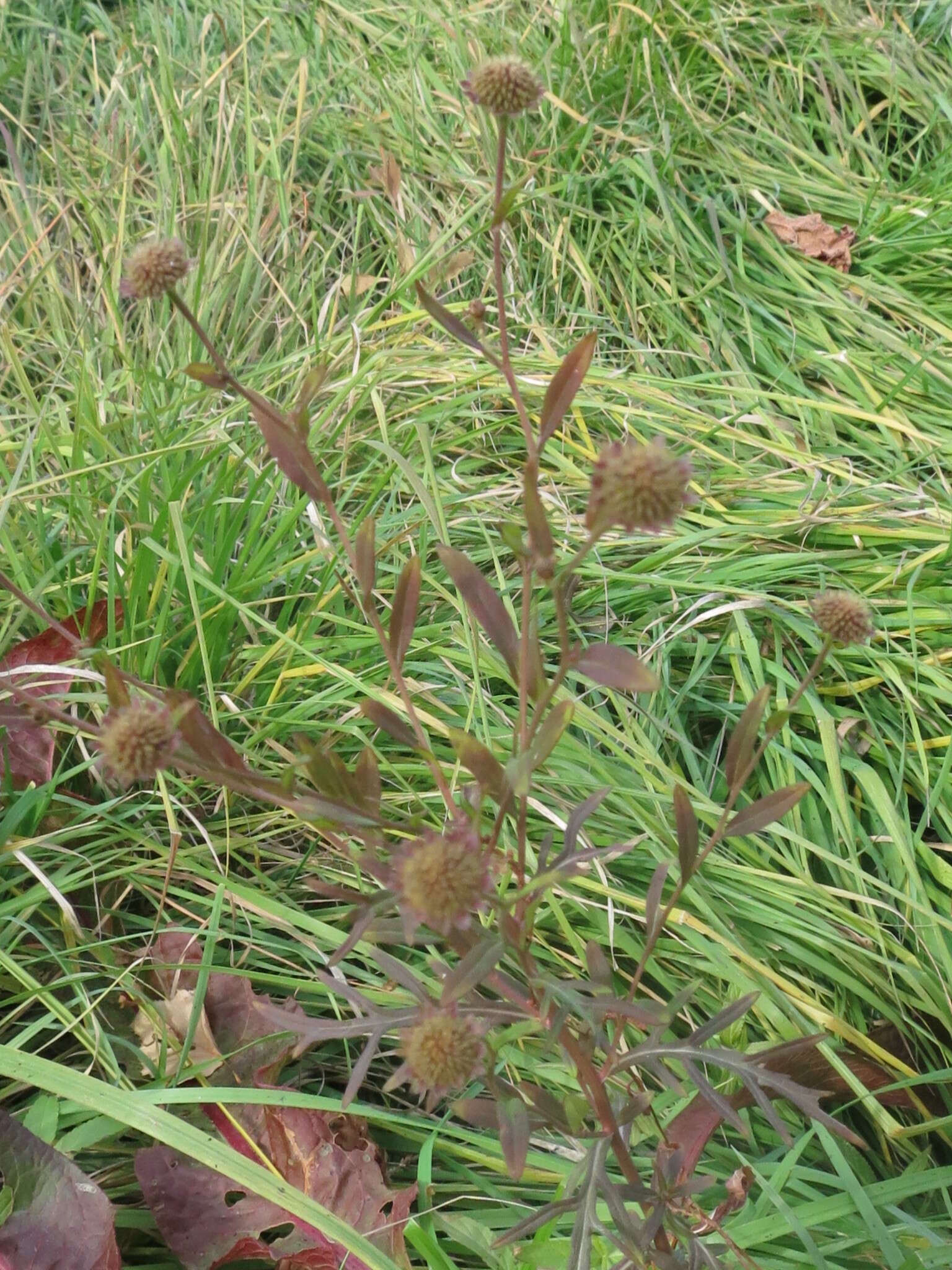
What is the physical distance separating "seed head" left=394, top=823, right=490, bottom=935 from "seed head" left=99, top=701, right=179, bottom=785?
0.49ft

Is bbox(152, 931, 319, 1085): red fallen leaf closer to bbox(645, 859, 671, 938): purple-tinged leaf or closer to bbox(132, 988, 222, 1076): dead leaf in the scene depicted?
bbox(132, 988, 222, 1076): dead leaf

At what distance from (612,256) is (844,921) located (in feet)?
4.85

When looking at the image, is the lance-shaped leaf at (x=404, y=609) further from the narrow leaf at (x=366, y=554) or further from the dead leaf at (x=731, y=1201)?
the dead leaf at (x=731, y=1201)

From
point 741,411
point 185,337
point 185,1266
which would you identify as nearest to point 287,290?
point 185,337

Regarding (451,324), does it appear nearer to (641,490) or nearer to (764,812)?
(641,490)

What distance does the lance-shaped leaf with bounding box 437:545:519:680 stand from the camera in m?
0.70

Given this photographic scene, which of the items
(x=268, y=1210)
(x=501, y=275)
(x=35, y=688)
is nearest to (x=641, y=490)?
(x=501, y=275)

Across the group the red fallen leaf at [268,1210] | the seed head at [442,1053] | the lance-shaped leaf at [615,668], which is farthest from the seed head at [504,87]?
the red fallen leaf at [268,1210]

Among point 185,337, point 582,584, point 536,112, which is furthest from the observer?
point 536,112

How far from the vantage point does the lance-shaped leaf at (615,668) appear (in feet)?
1.86

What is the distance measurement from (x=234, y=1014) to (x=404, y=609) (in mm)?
565

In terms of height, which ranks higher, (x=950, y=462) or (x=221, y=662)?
(x=950, y=462)

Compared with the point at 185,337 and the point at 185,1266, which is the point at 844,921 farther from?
the point at 185,337

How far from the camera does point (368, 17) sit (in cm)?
267
